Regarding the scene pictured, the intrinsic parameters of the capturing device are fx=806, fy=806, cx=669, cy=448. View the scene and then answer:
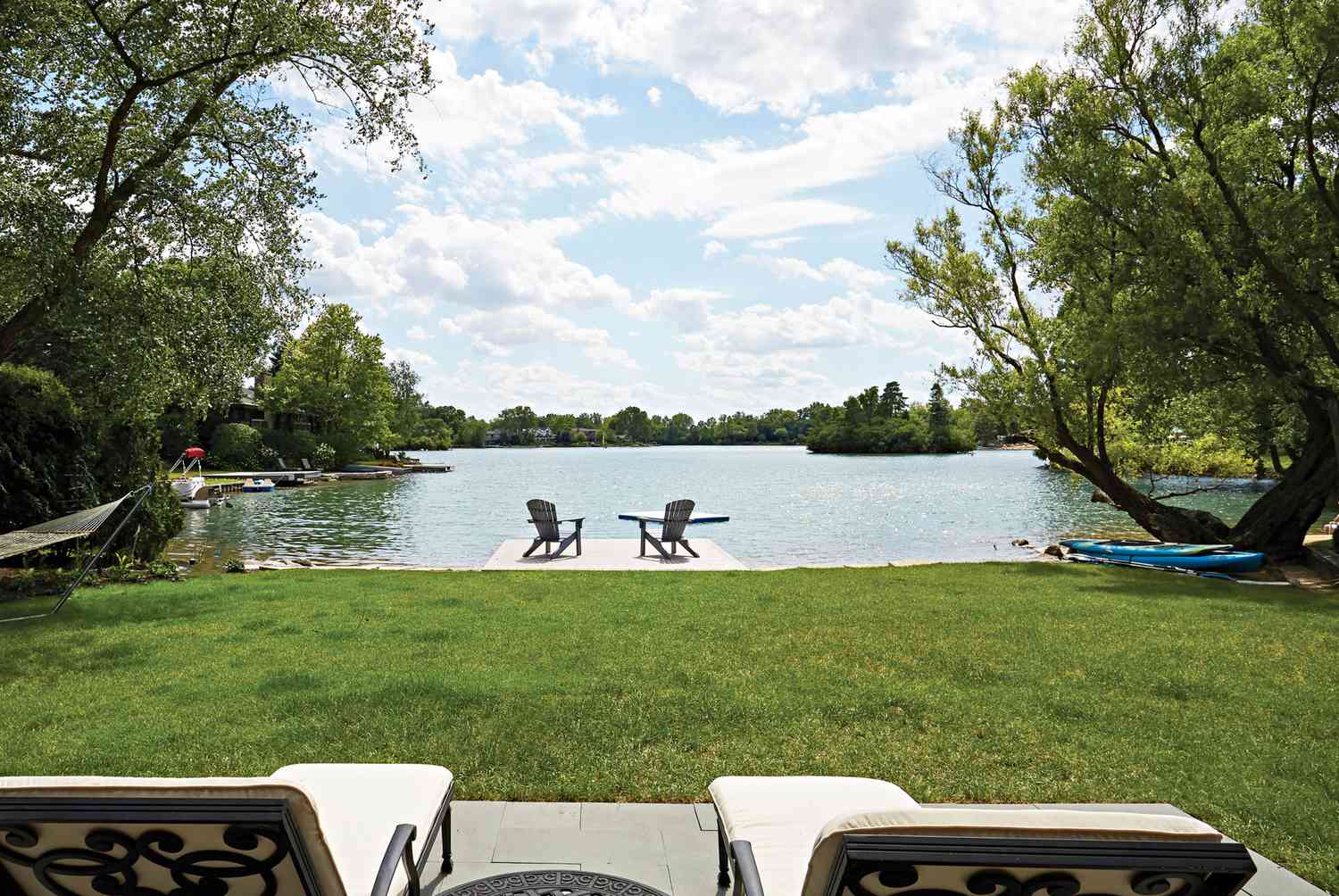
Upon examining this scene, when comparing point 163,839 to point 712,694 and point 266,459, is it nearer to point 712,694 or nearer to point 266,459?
point 712,694

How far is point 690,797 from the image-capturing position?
378cm

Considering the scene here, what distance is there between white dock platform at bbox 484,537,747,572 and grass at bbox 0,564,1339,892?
3653mm

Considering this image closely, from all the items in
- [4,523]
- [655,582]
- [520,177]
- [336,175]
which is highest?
[520,177]

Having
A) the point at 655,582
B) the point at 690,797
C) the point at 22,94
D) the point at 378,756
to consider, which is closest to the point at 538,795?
the point at 690,797

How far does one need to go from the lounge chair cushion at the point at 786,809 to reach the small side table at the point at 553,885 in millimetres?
368

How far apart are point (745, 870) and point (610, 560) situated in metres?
11.9

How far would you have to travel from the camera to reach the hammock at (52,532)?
25.2ft

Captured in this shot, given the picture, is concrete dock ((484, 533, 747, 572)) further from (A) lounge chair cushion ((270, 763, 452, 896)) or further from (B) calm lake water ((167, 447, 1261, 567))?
(A) lounge chair cushion ((270, 763, 452, 896))

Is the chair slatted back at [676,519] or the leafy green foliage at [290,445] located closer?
the chair slatted back at [676,519]

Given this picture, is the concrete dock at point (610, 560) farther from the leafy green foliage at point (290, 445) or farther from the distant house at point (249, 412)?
the distant house at point (249, 412)

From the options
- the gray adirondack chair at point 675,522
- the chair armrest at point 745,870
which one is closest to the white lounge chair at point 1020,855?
the chair armrest at point 745,870

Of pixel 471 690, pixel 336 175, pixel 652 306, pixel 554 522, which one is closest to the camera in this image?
pixel 471 690

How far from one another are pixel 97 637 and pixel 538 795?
5510 mm

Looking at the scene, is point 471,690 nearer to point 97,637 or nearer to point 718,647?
point 718,647
